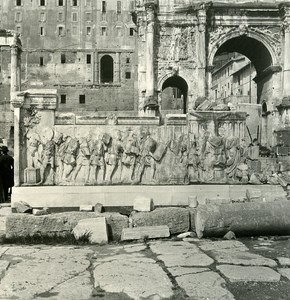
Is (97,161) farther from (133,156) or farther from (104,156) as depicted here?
(133,156)

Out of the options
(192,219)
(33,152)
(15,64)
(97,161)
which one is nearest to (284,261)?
(192,219)

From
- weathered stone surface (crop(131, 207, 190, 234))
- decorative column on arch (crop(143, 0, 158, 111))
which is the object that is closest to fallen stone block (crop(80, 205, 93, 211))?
weathered stone surface (crop(131, 207, 190, 234))

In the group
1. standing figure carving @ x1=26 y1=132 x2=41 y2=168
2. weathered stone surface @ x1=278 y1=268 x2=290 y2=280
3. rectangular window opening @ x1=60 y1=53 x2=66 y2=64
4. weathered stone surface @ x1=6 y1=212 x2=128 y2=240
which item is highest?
rectangular window opening @ x1=60 y1=53 x2=66 y2=64

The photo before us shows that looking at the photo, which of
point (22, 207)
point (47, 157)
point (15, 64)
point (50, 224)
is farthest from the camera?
point (15, 64)

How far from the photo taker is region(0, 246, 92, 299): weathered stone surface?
170 inches

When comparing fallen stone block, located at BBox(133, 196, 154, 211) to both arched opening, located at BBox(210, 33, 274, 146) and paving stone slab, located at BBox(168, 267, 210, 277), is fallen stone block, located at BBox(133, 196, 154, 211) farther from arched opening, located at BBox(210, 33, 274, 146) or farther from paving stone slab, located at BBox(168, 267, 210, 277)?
arched opening, located at BBox(210, 33, 274, 146)

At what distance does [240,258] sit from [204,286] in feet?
3.91

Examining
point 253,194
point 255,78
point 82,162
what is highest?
point 255,78

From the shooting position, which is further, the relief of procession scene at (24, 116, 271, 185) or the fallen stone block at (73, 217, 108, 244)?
the relief of procession scene at (24, 116, 271, 185)

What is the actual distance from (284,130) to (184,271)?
19727 millimetres

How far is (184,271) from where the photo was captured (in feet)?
16.0

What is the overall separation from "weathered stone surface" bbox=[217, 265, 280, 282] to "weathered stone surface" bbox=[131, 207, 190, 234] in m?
2.13

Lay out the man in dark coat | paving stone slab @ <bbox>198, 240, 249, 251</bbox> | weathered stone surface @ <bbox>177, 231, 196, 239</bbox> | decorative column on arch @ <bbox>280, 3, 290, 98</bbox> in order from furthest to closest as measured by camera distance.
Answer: decorative column on arch @ <bbox>280, 3, 290, 98</bbox> → the man in dark coat → weathered stone surface @ <bbox>177, 231, 196, 239</bbox> → paving stone slab @ <bbox>198, 240, 249, 251</bbox>

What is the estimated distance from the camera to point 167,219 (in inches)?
281
